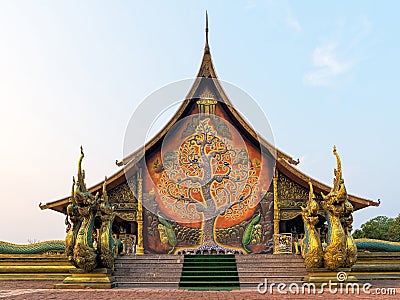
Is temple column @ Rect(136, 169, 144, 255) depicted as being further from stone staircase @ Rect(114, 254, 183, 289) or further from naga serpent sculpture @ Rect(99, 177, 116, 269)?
naga serpent sculpture @ Rect(99, 177, 116, 269)

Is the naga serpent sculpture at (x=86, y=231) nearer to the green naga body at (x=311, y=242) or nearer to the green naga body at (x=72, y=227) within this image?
the green naga body at (x=72, y=227)

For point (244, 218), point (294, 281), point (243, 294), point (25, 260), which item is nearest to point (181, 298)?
point (243, 294)

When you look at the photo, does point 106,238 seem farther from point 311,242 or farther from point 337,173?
point 337,173

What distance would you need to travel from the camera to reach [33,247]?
11.8 m

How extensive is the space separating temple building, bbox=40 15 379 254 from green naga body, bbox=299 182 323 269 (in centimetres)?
349

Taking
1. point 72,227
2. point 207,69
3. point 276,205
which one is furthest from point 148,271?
point 207,69

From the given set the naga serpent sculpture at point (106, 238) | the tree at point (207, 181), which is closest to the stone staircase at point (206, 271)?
the naga serpent sculpture at point (106, 238)

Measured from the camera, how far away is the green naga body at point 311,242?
29.0 feet

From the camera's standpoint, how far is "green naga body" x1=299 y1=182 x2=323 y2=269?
29.0ft
